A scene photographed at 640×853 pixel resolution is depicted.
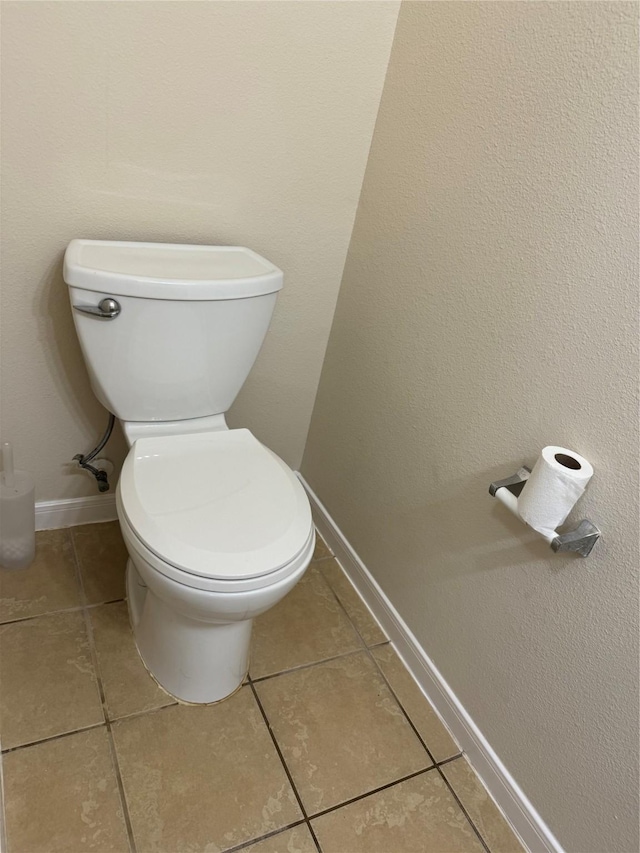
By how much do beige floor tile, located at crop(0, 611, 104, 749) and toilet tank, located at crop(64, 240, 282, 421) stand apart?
523mm

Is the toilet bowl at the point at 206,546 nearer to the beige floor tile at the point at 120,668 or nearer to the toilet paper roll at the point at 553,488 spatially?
the beige floor tile at the point at 120,668

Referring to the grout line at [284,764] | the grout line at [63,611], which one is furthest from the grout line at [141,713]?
the grout line at [63,611]

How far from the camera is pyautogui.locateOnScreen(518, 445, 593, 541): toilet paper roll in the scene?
938 millimetres

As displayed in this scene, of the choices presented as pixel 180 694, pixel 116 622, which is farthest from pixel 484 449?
pixel 116 622

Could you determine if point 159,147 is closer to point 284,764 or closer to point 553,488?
point 553,488

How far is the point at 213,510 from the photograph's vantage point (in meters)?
1.15

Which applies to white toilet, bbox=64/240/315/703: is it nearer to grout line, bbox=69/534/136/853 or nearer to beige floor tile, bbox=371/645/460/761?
grout line, bbox=69/534/136/853

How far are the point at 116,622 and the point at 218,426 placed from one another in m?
0.52

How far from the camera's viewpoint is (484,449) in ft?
3.95

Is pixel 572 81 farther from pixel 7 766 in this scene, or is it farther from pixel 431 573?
pixel 7 766

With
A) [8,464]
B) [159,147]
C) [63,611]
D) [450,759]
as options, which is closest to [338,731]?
[450,759]

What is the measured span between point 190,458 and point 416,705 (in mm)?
774

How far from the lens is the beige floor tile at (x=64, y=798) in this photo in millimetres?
1062

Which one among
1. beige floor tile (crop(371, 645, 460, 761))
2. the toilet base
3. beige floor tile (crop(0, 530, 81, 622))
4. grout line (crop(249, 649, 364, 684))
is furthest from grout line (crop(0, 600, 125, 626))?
beige floor tile (crop(371, 645, 460, 761))
